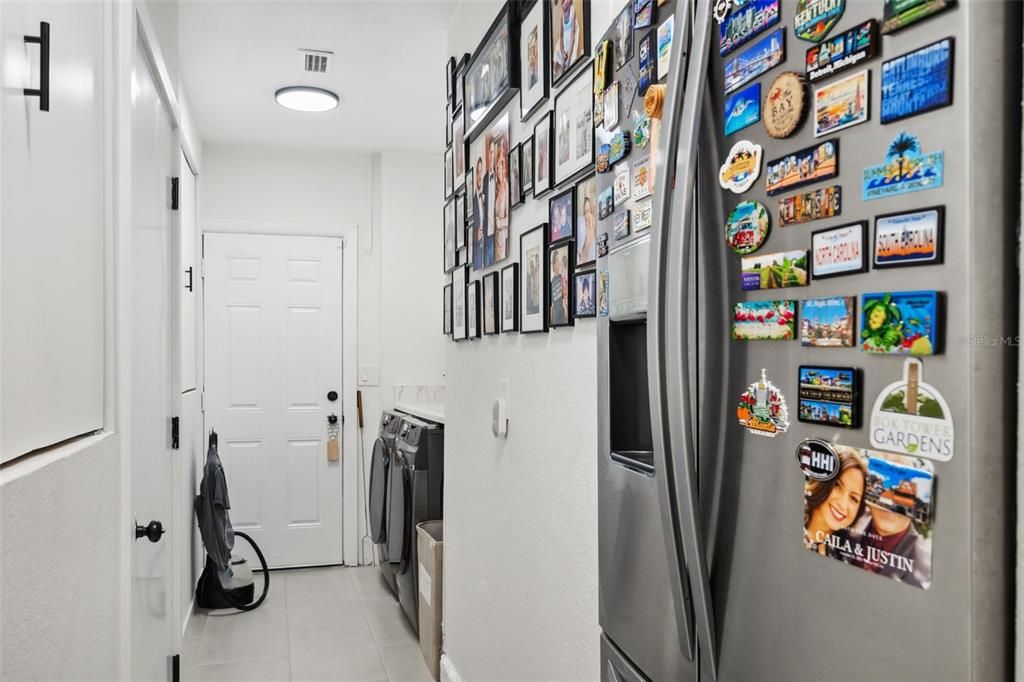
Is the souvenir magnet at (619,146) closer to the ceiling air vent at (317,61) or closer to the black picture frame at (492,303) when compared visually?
the black picture frame at (492,303)

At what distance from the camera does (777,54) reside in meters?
0.77

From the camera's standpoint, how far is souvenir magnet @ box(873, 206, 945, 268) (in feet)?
1.96

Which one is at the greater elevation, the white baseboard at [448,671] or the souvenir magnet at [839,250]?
the souvenir magnet at [839,250]

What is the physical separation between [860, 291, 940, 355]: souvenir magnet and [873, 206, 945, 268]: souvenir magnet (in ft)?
0.09

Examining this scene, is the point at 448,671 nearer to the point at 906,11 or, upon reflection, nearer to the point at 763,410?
the point at 763,410

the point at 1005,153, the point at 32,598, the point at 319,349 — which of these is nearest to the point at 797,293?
the point at 1005,153

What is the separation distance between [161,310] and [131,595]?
1.06 meters

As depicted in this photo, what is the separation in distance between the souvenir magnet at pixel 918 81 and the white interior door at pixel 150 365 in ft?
5.50

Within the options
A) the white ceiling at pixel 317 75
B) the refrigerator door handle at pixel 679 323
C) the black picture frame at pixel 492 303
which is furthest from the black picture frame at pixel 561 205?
the white ceiling at pixel 317 75

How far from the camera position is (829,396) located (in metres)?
0.70

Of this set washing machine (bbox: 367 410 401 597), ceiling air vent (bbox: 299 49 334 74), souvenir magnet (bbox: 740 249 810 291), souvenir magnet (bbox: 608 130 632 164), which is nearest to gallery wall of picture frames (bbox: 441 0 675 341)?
souvenir magnet (bbox: 608 130 632 164)

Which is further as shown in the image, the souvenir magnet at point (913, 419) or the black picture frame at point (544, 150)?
the black picture frame at point (544, 150)

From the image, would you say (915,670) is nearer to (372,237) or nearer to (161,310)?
(161,310)

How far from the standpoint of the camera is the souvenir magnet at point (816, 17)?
689mm
